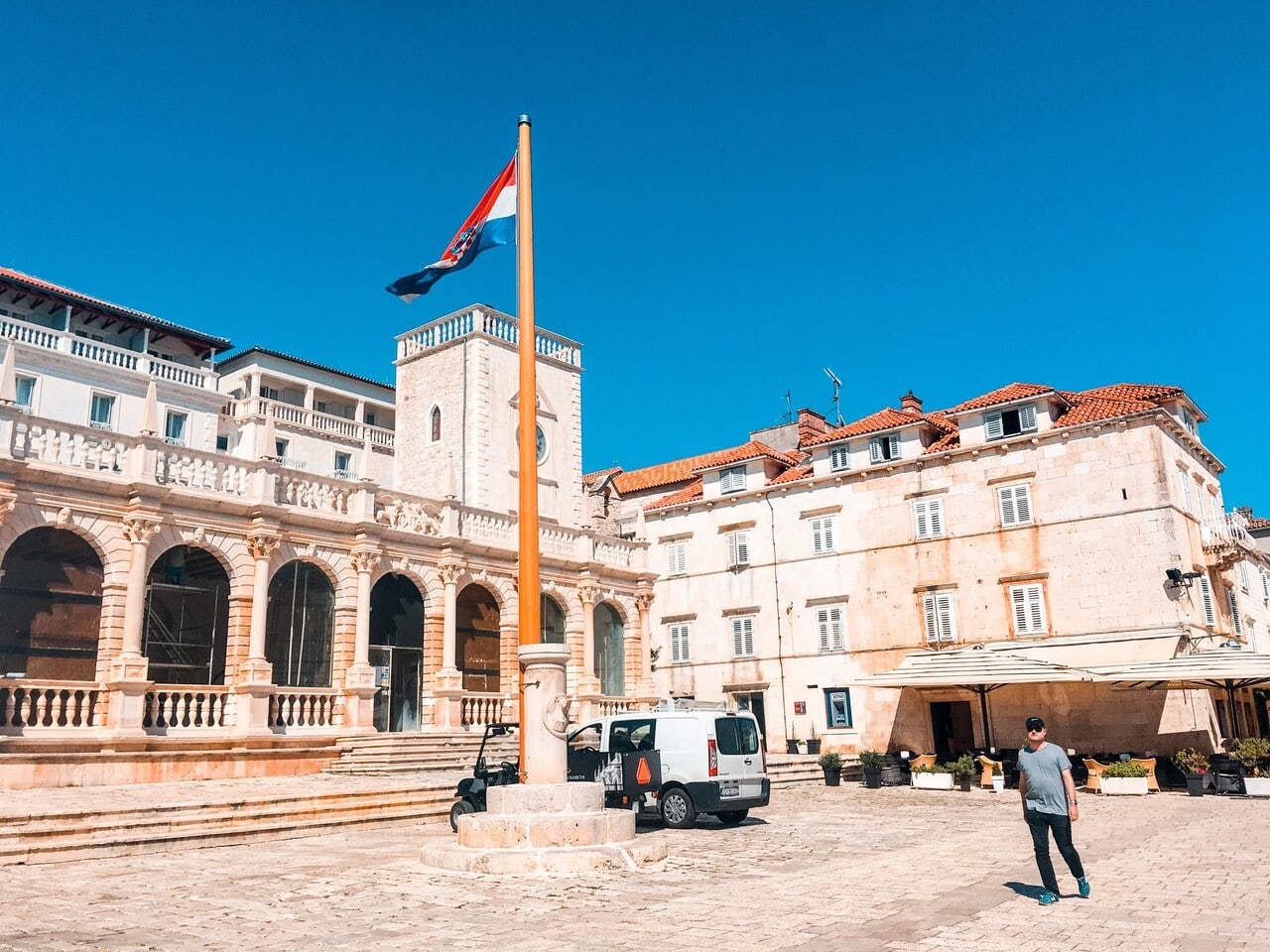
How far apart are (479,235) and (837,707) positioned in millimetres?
25125

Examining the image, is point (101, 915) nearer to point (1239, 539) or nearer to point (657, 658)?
point (657, 658)

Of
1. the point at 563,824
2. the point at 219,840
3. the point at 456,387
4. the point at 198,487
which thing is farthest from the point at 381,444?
the point at 563,824

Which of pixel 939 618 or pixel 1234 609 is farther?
pixel 939 618

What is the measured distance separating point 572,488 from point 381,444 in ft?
44.4

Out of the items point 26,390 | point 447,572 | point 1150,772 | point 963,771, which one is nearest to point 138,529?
point 447,572

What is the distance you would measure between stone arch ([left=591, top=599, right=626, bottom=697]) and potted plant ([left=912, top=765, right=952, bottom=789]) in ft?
32.4

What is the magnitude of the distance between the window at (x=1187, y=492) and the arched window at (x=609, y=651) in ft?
59.0

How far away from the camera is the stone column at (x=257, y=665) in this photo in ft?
71.6

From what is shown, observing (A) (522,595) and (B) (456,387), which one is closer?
(A) (522,595)

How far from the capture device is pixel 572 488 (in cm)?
3512

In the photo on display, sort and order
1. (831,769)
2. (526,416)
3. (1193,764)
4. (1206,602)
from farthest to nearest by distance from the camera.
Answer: (1206,602) < (831,769) < (1193,764) < (526,416)

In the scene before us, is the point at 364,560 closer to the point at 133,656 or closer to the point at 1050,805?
the point at 133,656

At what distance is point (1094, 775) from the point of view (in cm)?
2455

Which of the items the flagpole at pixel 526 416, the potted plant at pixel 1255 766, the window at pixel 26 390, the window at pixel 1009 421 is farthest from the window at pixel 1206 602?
the window at pixel 26 390
